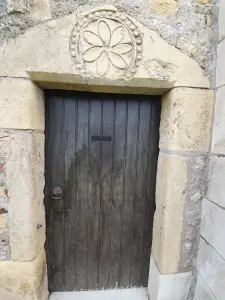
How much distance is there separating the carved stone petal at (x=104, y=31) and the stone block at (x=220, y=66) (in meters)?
0.69

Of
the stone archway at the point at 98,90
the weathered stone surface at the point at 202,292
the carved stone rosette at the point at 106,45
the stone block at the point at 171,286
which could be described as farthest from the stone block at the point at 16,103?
the weathered stone surface at the point at 202,292

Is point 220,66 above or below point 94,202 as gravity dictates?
above

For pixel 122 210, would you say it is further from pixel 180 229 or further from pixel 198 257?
pixel 198 257

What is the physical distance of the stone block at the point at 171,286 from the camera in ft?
4.22

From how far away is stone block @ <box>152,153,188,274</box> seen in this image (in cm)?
121

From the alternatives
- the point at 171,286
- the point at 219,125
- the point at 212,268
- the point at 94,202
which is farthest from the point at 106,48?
the point at 171,286

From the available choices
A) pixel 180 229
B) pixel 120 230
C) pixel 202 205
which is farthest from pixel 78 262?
pixel 202 205

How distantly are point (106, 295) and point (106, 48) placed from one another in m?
1.90

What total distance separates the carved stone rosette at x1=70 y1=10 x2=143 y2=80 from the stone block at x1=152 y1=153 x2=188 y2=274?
0.66 m

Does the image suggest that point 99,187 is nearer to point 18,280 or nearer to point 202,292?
point 18,280

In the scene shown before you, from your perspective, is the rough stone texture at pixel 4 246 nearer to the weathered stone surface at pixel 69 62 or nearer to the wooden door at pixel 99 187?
the wooden door at pixel 99 187

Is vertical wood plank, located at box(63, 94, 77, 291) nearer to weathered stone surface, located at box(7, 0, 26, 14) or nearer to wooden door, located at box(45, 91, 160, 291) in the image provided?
wooden door, located at box(45, 91, 160, 291)

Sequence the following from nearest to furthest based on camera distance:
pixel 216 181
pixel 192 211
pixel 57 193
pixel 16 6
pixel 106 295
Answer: pixel 16 6 → pixel 216 181 → pixel 192 211 → pixel 57 193 → pixel 106 295

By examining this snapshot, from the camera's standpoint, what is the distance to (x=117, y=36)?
1.09m
